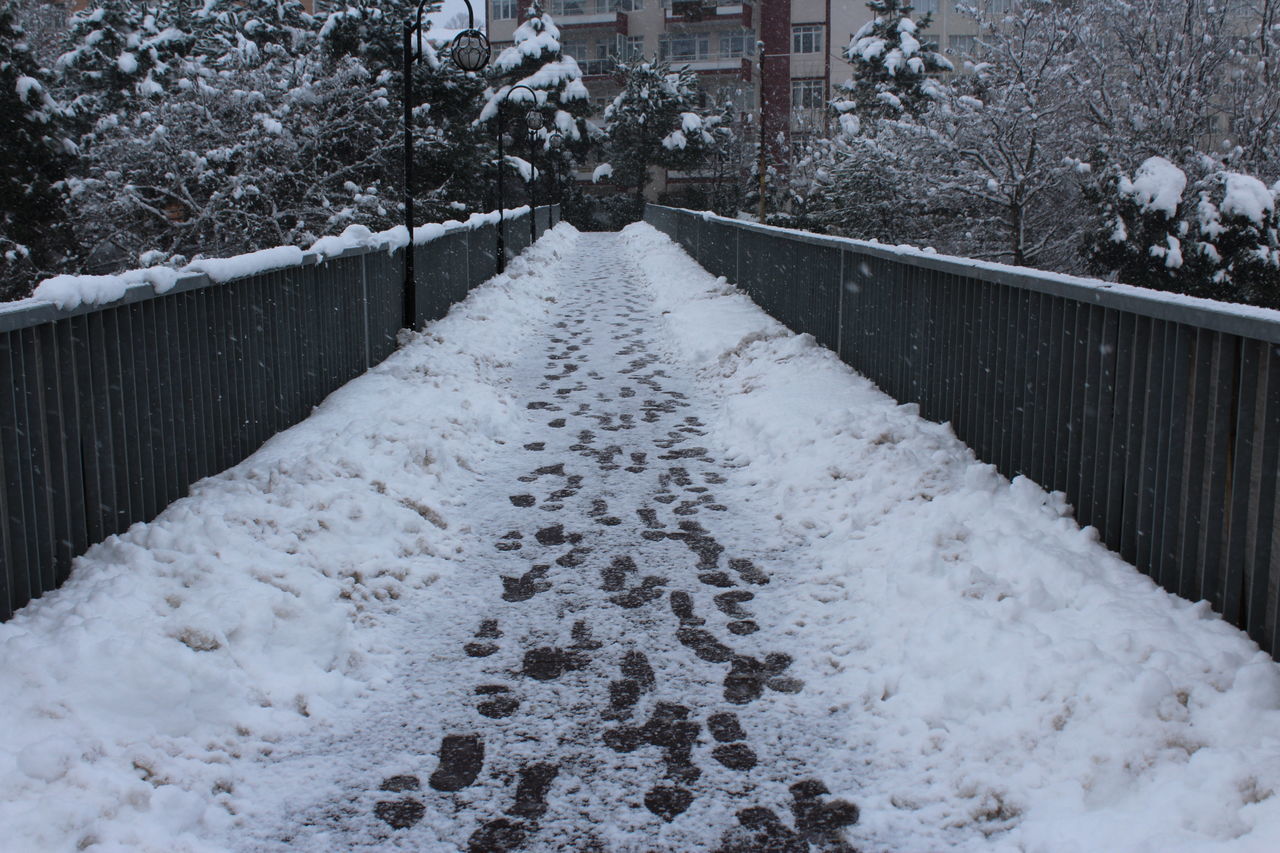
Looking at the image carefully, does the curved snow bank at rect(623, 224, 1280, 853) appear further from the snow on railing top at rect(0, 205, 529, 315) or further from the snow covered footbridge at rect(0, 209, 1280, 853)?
the snow on railing top at rect(0, 205, 529, 315)

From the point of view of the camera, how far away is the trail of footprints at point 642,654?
346 cm

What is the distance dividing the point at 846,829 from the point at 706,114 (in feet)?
197

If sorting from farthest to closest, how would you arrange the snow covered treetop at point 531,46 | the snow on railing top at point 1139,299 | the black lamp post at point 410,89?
the snow covered treetop at point 531,46
the black lamp post at point 410,89
the snow on railing top at point 1139,299

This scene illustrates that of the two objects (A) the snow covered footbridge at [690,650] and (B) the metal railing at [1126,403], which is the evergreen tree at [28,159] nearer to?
(A) the snow covered footbridge at [690,650]

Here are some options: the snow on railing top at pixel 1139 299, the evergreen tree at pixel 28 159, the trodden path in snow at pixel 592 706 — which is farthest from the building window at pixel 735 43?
the trodden path in snow at pixel 592 706

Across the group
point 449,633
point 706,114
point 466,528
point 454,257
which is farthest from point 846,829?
point 706,114

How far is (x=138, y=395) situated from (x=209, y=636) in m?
1.78

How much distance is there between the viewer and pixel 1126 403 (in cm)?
486

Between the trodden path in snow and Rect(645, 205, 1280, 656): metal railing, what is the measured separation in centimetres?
154

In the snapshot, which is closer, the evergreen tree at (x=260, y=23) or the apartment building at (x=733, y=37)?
the evergreen tree at (x=260, y=23)

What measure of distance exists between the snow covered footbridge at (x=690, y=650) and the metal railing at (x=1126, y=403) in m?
0.03

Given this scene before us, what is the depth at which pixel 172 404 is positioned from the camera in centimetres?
591

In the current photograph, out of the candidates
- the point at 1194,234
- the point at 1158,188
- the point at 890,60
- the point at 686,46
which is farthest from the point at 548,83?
the point at 1194,234

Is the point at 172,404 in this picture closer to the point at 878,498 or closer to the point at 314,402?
the point at 314,402
